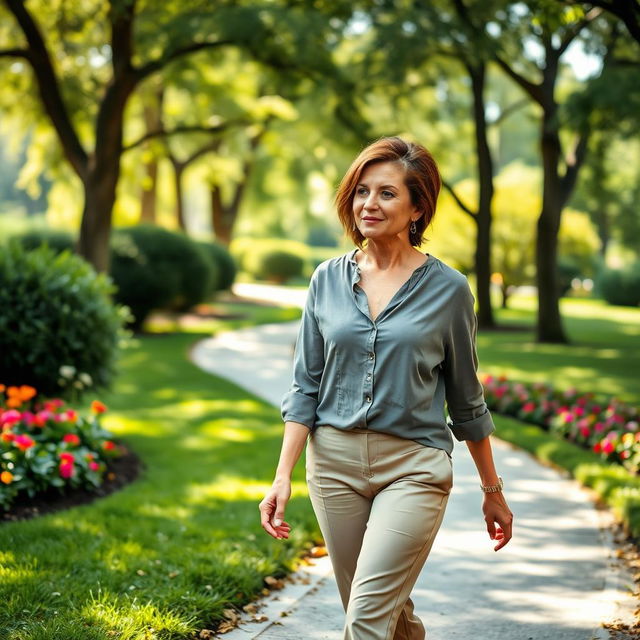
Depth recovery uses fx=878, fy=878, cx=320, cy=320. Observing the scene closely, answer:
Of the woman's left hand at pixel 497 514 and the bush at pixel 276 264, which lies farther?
the bush at pixel 276 264

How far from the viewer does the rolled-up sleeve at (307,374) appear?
9.79ft

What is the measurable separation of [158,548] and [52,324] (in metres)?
3.46

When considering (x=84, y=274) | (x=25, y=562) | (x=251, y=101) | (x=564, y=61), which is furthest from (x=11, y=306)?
(x=564, y=61)

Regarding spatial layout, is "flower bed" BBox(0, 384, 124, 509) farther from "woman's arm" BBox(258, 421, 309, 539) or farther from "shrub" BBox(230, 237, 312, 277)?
"shrub" BBox(230, 237, 312, 277)

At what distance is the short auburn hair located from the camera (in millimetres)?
2959

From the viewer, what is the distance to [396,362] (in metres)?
2.85

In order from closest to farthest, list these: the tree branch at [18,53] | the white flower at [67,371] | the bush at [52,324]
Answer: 1. the white flower at [67,371]
2. the bush at [52,324]
3. the tree branch at [18,53]

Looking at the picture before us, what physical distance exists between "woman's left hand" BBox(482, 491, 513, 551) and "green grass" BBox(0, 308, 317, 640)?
152 cm

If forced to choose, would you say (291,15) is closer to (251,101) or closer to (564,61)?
(251,101)

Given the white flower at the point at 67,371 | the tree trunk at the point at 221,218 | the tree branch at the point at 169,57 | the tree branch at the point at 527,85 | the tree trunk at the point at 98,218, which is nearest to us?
the white flower at the point at 67,371

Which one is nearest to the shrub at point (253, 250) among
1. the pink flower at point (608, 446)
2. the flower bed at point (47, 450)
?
the pink flower at point (608, 446)

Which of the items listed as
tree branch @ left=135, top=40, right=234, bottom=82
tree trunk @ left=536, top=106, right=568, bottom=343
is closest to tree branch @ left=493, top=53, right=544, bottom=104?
tree trunk @ left=536, top=106, right=568, bottom=343

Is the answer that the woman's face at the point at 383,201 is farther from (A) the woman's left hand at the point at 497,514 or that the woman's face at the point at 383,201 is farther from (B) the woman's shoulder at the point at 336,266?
(A) the woman's left hand at the point at 497,514

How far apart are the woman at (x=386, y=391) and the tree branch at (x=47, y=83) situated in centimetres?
1155
